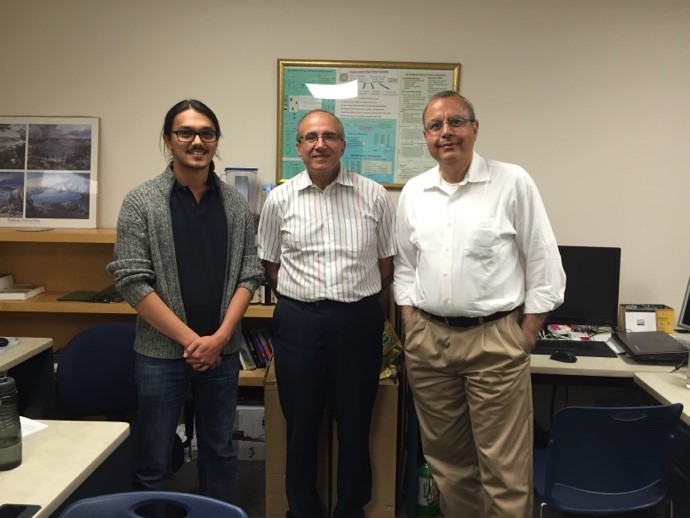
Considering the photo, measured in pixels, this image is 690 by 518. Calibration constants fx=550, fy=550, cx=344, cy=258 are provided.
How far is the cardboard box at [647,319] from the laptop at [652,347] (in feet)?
0.29

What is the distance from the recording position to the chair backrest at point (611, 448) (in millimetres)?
1699

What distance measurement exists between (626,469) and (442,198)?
107cm

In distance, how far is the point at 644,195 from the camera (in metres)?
Result: 2.85

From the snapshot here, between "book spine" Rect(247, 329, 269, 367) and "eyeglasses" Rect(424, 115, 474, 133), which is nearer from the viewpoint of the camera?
"eyeglasses" Rect(424, 115, 474, 133)

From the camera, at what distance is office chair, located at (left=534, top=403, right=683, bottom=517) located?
1703 millimetres

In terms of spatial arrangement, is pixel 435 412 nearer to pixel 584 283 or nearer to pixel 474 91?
pixel 584 283

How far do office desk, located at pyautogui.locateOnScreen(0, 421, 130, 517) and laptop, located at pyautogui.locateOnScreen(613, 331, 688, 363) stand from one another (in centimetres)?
208

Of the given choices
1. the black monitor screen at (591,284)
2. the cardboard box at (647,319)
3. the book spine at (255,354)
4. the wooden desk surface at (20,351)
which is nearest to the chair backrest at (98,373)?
the wooden desk surface at (20,351)

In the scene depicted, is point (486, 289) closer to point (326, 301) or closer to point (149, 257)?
point (326, 301)

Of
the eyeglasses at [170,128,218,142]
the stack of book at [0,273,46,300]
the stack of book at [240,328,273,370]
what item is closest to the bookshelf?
the stack of book at [0,273,46,300]

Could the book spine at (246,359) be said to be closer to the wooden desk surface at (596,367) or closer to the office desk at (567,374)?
the office desk at (567,374)

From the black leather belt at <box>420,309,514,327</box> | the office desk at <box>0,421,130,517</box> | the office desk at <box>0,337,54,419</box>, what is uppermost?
the black leather belt at <box>420,309,514,327</box>

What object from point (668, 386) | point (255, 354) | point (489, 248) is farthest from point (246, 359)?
point (668, 386)

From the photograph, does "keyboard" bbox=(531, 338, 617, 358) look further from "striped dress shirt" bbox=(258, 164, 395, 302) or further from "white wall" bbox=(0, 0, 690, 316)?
"striped dress shirt" bbox=(258, 164, 395, 302)
